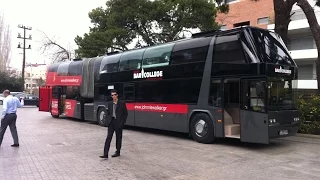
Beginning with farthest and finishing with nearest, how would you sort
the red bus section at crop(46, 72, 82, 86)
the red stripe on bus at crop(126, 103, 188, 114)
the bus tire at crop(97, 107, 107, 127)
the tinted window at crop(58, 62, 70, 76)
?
the tinted window at crop(58, 62, 70, 76), the red bus section at crop(46, 72, 82, 86), the bus tire at crop(97, 107, 107, 127), the red stripe on bus at crop(126, 103, 188, 114)

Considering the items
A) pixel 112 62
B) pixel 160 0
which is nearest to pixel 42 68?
pixel 160 0

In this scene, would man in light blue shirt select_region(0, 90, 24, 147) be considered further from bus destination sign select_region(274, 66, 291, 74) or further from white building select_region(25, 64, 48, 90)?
white building select_region(25, 64, 48, 90)

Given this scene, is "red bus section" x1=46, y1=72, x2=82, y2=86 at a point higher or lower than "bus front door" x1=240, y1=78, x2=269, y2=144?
higher

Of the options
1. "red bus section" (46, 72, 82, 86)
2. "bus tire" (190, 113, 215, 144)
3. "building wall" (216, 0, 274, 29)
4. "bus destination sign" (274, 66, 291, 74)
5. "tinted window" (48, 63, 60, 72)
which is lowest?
"bus tire" (190, 113, 215, 144)

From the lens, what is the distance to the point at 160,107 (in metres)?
13.3

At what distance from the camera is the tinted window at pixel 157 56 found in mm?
13102

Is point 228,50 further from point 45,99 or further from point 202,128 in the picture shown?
point 45,99

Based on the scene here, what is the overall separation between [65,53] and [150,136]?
3116 centimetres

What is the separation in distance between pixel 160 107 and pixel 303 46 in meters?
27.0

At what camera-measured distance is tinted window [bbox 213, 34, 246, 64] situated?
10438 millimetres

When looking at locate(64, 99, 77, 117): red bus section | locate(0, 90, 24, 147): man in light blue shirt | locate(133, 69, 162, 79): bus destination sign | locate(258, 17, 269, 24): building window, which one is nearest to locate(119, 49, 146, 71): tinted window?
locate(133, 69, 162, 79): bus destination sign

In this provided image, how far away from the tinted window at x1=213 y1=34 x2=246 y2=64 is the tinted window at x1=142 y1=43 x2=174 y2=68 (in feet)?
7.86

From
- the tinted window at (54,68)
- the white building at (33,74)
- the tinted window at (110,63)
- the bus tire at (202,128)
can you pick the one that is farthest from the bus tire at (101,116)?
the white building at (33,74)

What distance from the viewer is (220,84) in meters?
11.0
